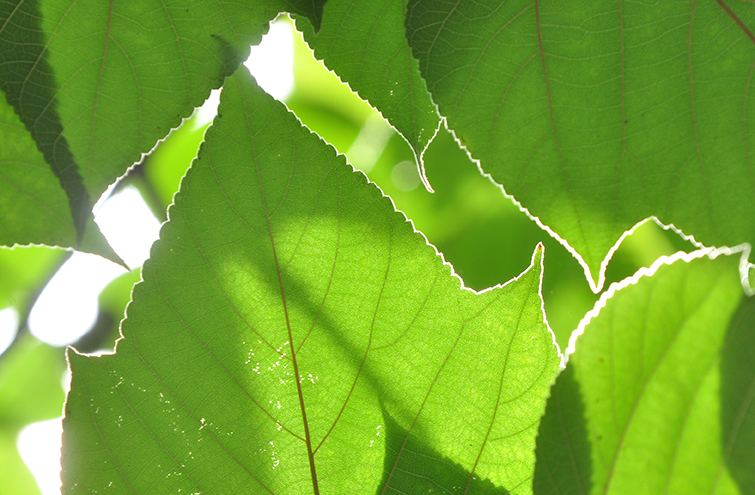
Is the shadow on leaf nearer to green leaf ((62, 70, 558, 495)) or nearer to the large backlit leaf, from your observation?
green leaf ((62, 70, 558, 495))

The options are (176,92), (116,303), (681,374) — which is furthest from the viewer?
(116,303)

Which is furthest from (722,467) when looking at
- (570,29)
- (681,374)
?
(570,29)

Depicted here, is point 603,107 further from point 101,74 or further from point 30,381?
point 30,381

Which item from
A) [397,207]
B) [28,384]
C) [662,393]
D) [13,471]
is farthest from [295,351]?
[28,384]

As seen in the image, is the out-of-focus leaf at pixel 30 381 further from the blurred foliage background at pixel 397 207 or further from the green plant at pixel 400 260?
the green plant at pixel 400 260

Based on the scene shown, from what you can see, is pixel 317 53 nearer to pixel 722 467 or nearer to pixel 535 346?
pixel 535 346

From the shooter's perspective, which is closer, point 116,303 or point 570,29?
point 570,29
